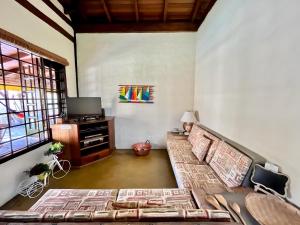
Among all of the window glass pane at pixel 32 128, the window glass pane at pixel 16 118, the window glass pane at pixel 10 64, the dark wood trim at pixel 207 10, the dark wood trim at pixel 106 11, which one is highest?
the dark wood trim at pixel 106 11

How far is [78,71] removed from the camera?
402 centimetres

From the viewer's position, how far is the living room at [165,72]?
54.1 inches

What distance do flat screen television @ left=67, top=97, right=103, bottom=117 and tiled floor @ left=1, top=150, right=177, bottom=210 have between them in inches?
45.9

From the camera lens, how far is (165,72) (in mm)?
4035

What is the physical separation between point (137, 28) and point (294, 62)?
3.52 metres

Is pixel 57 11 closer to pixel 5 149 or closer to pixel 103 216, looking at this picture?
pixel 5 149

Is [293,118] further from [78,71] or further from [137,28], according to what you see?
[78,71]

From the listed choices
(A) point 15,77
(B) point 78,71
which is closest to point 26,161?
(A) point 15,77

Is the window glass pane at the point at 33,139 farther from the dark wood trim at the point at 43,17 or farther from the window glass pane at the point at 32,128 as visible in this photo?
the dark wood trim at the point at 43,17

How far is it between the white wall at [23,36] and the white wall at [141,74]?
34.8 inches

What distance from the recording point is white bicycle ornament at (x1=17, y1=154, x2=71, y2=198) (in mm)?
Result: 2301

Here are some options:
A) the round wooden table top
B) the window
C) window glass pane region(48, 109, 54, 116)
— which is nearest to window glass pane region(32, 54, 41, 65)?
the window

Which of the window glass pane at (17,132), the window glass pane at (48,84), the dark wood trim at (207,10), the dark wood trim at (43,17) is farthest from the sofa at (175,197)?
the dark wood trim at (43,17)

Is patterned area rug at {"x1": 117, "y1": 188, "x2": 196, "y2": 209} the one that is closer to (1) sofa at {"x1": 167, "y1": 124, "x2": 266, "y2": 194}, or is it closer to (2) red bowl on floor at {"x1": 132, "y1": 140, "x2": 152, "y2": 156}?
(1) sofa at {"x1": 167, "y1": 124, "x2": 266, "y2": 194}
